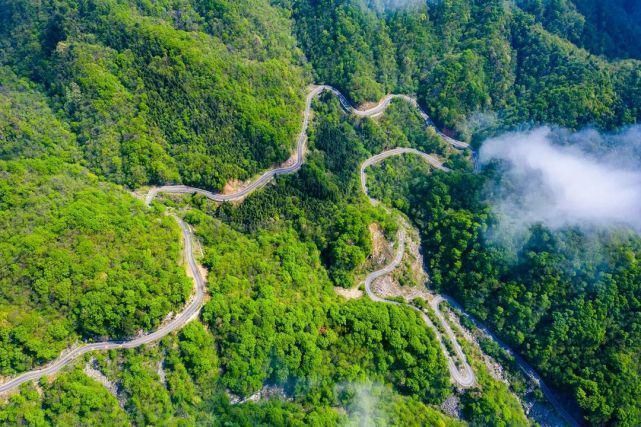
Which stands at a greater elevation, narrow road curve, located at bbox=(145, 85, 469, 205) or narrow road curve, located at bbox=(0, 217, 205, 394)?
narrow road curve, located at bbox=(145, 85, 469, 205)

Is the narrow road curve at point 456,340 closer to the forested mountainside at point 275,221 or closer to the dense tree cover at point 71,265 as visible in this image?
the forested mountainside at point 275,221

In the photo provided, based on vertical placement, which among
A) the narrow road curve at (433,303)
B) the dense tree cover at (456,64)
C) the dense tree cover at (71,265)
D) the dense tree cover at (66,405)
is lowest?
the dense tree cover at (66,405)

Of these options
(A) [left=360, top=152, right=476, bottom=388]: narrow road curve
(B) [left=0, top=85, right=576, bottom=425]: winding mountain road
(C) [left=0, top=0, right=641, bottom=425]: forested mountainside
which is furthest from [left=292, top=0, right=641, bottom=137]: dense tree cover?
(A) [left=360, top=152, right=476, bottom=388]: narrow road curve

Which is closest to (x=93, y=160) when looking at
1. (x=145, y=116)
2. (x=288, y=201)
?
(x=145, y=116)

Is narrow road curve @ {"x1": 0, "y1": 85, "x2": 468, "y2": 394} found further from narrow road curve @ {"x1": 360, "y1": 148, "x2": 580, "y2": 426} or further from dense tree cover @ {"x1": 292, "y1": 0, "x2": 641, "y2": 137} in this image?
narrow road curve @ {"x1": 360, "y1": 148, "x2": 580, "y2": 426}

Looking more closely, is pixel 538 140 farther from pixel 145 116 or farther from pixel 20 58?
pixel 20 58

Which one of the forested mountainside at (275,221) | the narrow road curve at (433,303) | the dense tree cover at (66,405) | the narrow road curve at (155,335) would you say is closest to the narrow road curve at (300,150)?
the forested mountainside at (275,221)

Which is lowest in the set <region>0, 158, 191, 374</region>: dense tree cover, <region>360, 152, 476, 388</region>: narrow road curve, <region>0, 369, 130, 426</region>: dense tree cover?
<region>0, 369, 130, 426</region>: dense tree cover

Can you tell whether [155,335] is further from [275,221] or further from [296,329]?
[275,221]
